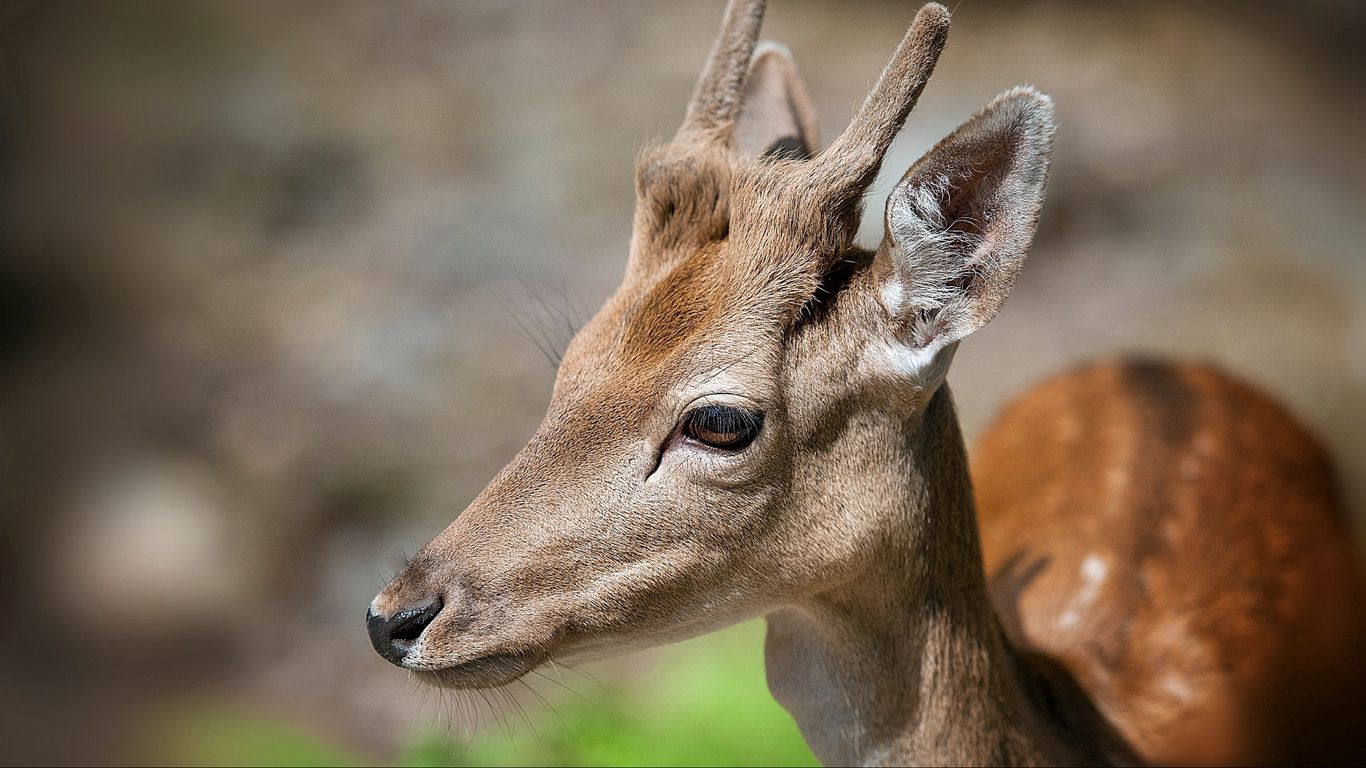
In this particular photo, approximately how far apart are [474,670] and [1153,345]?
6.00m

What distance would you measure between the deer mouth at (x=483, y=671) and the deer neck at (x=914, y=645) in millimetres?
596

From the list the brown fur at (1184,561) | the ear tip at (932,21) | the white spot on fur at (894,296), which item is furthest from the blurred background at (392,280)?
the ear tip at (932,21)

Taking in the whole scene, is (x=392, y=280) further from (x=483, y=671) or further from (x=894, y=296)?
(x=894, y=296)

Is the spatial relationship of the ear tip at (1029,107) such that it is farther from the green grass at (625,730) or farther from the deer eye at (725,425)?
the green grass at (625,730)

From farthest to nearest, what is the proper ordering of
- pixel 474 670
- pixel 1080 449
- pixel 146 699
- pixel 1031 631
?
pixel 146 699
pixel 1080 449
pixel 1031 631
pixel 474 670

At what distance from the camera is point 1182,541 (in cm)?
356

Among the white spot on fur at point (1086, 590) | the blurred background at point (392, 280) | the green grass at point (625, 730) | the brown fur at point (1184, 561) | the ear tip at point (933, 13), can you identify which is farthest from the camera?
the blurred background at point (392, 280)

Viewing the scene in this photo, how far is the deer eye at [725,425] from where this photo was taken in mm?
2244

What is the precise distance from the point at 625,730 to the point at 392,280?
152 inches

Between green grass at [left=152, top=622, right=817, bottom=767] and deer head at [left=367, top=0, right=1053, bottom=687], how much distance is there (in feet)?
6.26

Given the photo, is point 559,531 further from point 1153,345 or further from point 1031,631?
point 1153,345

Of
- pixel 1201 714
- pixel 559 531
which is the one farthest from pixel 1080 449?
pixel 559 531

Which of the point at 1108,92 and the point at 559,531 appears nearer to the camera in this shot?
the point at 559,531

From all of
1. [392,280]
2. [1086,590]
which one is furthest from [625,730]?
[392,280]
